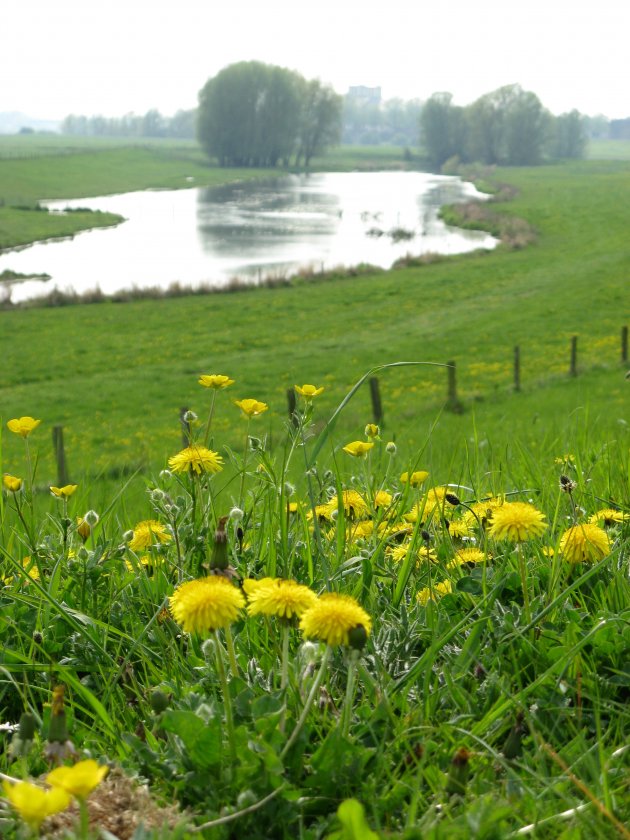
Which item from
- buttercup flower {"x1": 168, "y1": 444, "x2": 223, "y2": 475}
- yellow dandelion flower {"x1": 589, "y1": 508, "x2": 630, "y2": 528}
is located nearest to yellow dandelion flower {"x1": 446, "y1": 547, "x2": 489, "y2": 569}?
yellow dandelion flower {"x1": 589, "y1": 508, "x2": 630, "y2": 528}

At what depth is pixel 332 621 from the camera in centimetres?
145

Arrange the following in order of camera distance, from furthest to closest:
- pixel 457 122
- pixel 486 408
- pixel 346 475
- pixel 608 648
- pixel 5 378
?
pixel 457 122
pixel 5 378
pixel 486 408
pixel 346 475
pixel 608 648

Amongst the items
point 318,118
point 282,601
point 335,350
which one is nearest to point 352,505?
point 282,601

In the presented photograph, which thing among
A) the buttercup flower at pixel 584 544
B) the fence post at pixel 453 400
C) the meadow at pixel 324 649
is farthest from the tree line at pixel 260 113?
the buttercup flower at pixel 584 544

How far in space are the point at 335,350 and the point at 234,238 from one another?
32150 mm

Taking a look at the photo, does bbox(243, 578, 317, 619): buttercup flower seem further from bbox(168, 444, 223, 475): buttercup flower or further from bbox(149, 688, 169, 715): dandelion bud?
bbox(168, 444, 223, 475): buttercup flower

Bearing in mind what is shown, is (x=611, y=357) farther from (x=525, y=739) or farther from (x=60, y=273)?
(x=60, y=273)

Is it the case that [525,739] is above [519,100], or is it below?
below

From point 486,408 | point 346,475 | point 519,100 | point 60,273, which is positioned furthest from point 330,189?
point 346,475

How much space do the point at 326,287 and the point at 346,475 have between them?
3963 centimetres

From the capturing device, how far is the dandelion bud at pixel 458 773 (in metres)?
1.32

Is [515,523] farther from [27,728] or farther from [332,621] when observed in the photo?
[27,728]

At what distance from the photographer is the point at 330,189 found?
350 ft

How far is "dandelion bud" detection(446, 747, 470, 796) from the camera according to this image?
1.32m
